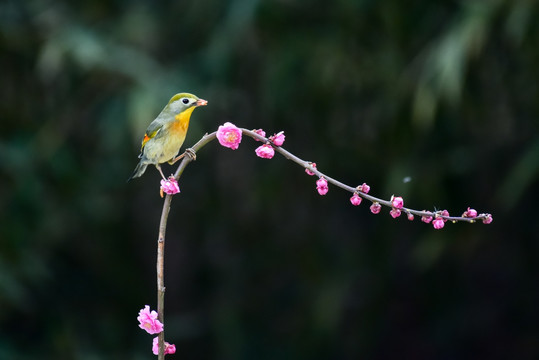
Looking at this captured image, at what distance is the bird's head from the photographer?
88cm

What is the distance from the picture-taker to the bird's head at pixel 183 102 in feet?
2.88

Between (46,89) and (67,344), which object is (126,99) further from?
(67,344)

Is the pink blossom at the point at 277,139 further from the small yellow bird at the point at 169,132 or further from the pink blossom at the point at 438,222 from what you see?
the pink blossom at the point at 438,222

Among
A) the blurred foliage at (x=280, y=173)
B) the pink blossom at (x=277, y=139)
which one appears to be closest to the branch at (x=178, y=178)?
the pink blossom at (x=277, y=139)

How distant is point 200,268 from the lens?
17.2 ft

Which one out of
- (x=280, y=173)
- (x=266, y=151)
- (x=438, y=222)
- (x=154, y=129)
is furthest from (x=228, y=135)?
(x=280, y=173)

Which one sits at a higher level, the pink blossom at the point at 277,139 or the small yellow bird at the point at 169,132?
the small yellow bird at the point at 169,132

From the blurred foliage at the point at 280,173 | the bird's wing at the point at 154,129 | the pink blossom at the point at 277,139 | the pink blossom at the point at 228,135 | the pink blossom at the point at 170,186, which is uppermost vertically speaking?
the blurred foliage at the point at 280,173

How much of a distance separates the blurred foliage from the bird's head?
230cm

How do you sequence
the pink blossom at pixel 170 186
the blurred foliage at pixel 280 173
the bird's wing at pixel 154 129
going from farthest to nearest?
1. the blurred foliage at pixel 280 173
2. the bird's wing at pixel 154 129
3. the pink blossom at pixel 170 186

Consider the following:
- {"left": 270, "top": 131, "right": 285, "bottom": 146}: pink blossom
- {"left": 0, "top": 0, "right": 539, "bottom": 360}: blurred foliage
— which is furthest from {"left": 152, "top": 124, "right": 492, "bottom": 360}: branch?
{"left": 0, "top": 0, "right": 539, "bottom": 360}: blurred foliage

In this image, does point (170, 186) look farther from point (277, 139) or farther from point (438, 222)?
point (438, 222)

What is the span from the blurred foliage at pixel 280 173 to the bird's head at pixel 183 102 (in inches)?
90.6

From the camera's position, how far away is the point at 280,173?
4.36m
